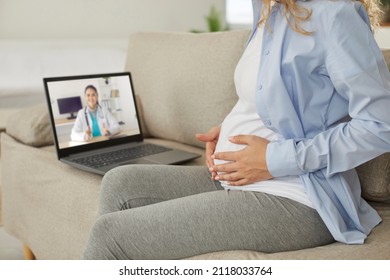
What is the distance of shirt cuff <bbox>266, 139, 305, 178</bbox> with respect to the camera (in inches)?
37.0

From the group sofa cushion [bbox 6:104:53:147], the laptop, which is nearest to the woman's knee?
the laptop

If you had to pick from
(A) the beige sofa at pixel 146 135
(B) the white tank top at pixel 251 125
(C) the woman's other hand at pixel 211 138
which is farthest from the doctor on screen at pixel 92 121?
(B) the white tank top at pixel 251 125

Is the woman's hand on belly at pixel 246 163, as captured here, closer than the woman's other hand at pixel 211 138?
Yes

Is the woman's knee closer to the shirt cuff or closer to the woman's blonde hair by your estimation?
the shirt cuff

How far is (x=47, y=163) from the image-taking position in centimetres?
157

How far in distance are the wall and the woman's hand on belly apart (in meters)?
2.29

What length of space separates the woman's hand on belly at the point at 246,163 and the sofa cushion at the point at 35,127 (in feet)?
3.02

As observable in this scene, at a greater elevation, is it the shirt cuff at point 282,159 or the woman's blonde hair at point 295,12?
the woman's blonde hair at point 295,12

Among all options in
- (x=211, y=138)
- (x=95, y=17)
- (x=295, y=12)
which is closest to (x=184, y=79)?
(x=211, y=138)

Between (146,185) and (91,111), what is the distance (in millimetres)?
560

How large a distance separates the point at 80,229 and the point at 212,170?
0.48 metres

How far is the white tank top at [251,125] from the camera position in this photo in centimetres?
98

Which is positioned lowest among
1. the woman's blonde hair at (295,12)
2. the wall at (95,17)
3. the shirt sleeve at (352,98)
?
the shirt sleeve at (352,98)

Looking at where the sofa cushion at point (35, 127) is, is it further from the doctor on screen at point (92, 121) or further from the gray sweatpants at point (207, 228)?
the gray sweatpants at point (207, 228)
